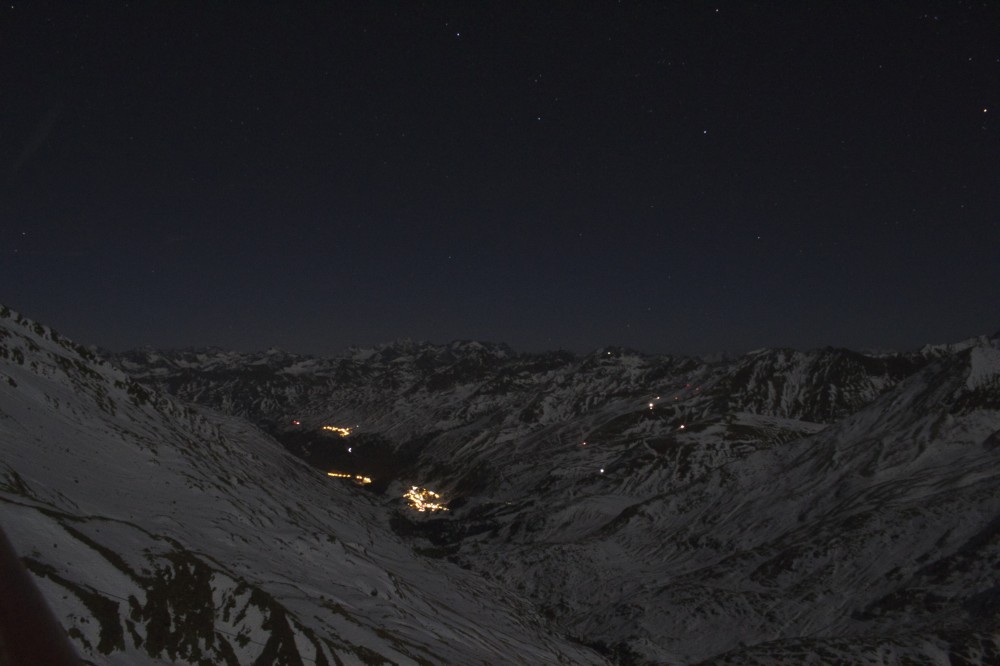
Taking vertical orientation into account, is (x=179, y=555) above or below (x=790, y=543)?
below

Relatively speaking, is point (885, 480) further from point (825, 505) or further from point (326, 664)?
point (326, 664)

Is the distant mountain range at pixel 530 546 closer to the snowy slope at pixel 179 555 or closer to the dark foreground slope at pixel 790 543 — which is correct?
the snowy slope at pixel 179 555

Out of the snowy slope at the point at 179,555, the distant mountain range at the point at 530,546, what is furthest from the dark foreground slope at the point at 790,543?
the snowy slope at the point at 179,555

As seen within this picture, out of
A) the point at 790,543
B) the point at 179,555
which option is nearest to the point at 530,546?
the point at 790,543

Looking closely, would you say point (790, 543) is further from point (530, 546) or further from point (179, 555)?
point (179, 555)

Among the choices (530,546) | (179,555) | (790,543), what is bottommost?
(530,546)

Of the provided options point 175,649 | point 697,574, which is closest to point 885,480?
point 697,574
